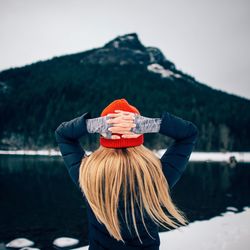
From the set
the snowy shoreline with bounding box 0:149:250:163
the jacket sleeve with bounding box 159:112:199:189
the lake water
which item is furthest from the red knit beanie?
the snowy shoreline with bounding box 0:149:250:163

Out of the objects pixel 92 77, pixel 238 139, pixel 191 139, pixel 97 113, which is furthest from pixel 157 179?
pixel 92 77

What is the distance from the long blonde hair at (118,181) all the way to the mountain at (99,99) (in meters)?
86.5

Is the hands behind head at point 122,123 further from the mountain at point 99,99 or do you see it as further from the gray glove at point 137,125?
the mountain at point 99,99

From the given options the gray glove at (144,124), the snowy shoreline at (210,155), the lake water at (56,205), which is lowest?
the snowy shoreline at (210,155)

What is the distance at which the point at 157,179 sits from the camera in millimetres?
1957

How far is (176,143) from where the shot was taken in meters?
2.18

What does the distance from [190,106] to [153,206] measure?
130 m

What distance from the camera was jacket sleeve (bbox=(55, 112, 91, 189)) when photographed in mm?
2109

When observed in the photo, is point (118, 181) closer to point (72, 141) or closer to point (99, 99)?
point (72, 141)

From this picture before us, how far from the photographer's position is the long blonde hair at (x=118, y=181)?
187cm

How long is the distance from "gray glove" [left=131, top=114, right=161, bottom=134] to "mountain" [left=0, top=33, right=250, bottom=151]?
86.5m

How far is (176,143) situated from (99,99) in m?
131

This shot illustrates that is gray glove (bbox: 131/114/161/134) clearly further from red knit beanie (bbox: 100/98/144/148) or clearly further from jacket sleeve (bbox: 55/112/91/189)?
jacket sleeve (bbox: 55/112/91/189)

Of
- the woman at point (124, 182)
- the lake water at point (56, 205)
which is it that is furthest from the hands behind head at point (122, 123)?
the lake water at point (56, 205)
